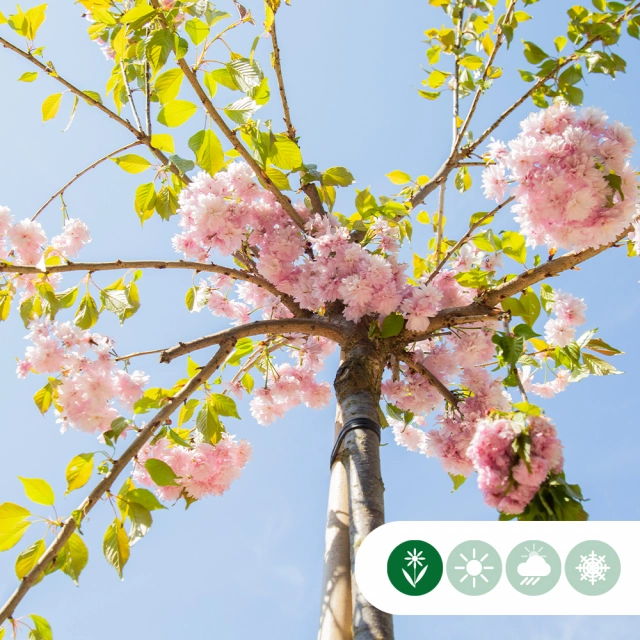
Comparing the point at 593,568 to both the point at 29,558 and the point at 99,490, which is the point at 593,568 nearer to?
the point at 99,490

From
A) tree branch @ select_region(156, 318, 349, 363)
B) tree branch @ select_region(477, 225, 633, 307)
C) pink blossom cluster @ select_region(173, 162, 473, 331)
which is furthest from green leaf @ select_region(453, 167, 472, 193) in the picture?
tree branch @ select_region(156, 318, 349, 363)

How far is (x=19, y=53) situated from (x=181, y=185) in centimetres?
61

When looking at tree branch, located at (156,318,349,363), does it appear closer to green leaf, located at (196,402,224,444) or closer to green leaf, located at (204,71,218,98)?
green leaf, located at (196,402,224,444)

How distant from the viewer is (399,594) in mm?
1070

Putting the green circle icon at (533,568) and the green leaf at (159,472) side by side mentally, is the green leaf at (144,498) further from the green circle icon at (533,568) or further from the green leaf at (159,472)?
the green circle icon at (533,568)

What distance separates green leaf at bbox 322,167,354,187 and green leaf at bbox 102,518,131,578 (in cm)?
127

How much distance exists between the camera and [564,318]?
180cm

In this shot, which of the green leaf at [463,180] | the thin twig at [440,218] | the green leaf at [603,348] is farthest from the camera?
the green leaf at [463,180]

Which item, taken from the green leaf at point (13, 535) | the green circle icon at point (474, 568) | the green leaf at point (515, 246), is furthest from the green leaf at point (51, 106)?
the green circle icon at point (474, 568)

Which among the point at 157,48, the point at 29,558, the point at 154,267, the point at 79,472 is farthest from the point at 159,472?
the point at 157,48

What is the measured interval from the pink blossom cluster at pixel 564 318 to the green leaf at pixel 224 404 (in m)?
1.02

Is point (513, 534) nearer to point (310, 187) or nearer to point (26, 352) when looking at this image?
point (26, 352)

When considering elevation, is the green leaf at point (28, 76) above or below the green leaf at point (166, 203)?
above

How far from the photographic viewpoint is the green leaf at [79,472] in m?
1.25
